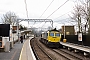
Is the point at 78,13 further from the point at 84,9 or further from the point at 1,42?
the point at 1,42

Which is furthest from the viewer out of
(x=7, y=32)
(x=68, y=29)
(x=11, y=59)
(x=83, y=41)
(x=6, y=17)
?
(x=6, y=17)

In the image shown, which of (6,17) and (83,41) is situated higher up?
(6,17)

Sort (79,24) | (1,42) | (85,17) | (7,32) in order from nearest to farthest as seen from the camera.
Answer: (1,42) < (7,32) < (85,17) < (79,24)

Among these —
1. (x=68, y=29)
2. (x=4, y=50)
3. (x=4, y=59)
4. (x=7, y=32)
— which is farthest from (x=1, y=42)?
(x=68, y=29)

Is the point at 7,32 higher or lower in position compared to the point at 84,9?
lower

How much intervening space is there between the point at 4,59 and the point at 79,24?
29.3 meters

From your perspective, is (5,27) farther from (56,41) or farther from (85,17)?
(85,17)

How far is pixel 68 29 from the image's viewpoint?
64.7m

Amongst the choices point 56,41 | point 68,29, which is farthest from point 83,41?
point 68,29

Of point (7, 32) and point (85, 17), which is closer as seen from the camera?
point (7, 32)

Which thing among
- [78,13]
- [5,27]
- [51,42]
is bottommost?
[51,42]

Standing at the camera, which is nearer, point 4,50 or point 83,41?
point 4,50

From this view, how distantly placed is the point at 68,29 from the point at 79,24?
70.8ft

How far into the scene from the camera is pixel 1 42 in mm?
22578
